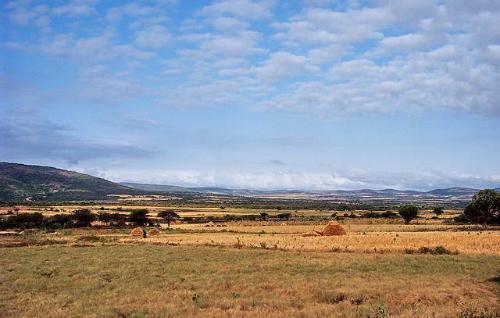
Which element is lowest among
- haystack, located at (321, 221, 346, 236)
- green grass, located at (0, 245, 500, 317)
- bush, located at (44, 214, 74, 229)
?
bush, located at (44, 214, 74, 229)

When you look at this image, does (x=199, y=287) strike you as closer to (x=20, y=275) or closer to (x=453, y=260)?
(x=20, y=275)

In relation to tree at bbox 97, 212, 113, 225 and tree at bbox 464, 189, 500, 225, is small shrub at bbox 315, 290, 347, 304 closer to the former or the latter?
tree at bbox 464, 189, 500, 225

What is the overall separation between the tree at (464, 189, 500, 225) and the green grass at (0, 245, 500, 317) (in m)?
49.4

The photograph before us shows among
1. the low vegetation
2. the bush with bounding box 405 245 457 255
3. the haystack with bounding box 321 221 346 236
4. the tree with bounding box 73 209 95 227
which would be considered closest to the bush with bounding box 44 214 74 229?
the tree with bounding box 73 209 95 227

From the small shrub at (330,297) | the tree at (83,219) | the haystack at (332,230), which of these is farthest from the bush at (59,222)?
the small shrub at (330,297)

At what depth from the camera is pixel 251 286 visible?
22.5m

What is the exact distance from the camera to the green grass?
57.8ft

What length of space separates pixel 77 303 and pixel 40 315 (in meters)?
2.21

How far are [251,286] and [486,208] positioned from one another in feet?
221

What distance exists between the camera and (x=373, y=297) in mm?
19562

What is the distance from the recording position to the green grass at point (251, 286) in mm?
17609

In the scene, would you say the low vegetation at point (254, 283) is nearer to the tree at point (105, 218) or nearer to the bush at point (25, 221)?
the bush at point (25, 221)

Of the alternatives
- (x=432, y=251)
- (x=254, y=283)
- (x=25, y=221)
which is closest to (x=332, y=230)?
(x=432, y=251)

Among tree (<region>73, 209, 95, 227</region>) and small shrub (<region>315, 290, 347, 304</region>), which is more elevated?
small shrub (<region>315, 290, 347, 304</region>)
